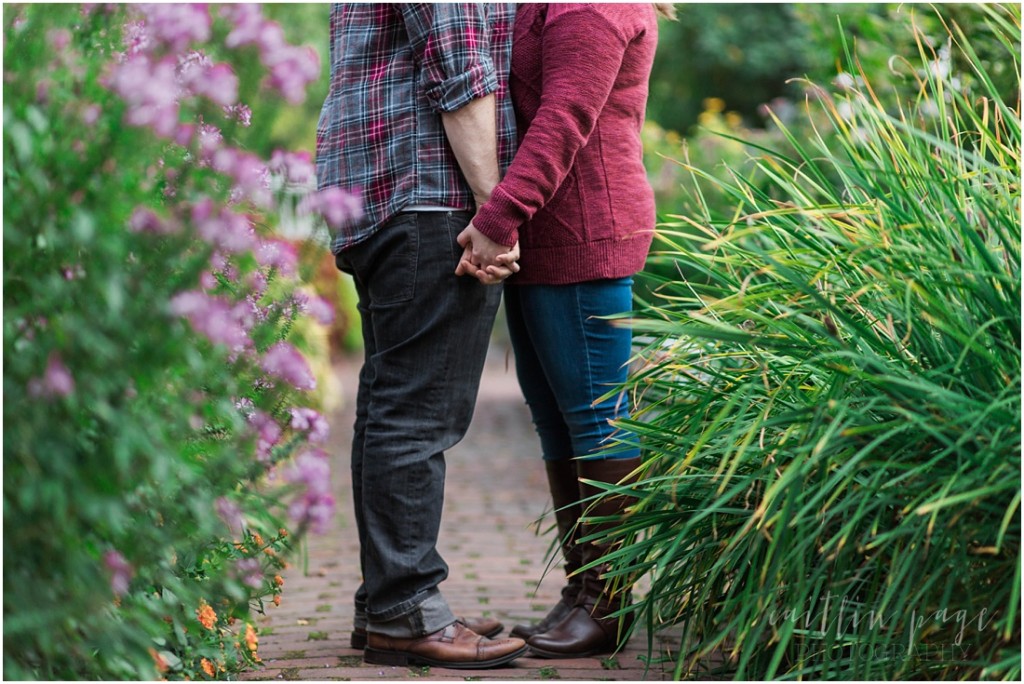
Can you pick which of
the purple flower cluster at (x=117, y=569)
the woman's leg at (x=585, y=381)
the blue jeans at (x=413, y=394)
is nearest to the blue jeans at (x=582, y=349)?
the woman's leg at (x=585, y=381)

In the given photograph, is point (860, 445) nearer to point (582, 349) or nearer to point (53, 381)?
point (582, 349)

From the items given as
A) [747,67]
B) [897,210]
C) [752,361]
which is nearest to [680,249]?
[752,361]

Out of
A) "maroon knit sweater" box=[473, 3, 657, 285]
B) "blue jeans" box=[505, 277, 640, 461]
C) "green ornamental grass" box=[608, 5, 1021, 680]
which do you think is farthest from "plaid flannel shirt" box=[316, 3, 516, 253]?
"green ornamental grass" box=[608, 5, 1021, 680]

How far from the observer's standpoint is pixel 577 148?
8.02 feet

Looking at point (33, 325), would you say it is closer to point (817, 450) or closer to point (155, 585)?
point (155, 585)

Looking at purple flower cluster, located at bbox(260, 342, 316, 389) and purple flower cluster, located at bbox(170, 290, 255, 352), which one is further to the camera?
purple flower cluster, located at bbox(260, 342, 316, 389)

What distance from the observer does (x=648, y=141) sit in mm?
8234

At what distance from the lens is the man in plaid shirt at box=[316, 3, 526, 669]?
2.43 meters

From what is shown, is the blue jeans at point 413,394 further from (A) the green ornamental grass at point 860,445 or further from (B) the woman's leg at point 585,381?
(A) the green ornamental grass at point 860,445

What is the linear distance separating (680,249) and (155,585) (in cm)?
132

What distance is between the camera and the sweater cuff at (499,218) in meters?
2.37

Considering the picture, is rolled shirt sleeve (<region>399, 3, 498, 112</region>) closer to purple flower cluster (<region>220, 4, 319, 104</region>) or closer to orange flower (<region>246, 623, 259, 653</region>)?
purple flower cluster (<region>220, 4, 319, 104</region>)

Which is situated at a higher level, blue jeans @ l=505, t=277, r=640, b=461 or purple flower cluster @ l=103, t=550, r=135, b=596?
blue jeans @ l=505, t=277, r=640, b=461

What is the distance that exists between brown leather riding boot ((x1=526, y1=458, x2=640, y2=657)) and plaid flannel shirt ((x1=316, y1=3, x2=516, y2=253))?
702 mm
